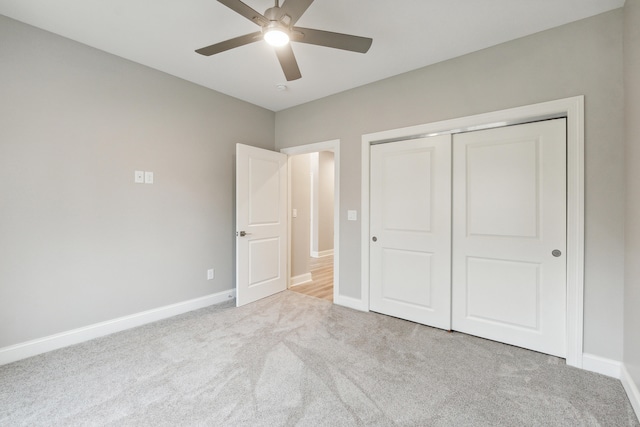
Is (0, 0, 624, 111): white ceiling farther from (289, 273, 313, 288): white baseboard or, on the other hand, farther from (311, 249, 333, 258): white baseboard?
(311, 249, 333, 258): white baseboard

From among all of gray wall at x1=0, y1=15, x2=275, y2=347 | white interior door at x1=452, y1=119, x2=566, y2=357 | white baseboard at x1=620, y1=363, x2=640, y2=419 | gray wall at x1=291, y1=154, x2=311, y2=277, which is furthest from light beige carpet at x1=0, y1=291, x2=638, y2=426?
gray wall at x1=291, y1=154, x2=311, y2=277

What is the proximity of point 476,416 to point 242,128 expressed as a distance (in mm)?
3749

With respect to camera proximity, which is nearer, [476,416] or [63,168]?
[476,416]

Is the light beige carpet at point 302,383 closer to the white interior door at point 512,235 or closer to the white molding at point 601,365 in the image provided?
the white molding at point 601,365

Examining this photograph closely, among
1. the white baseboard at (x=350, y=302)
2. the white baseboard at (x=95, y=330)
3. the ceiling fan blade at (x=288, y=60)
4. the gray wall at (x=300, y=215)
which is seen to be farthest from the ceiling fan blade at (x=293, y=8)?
the white baseboard at (x=95, y=330)

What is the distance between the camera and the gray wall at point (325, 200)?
6891 mm

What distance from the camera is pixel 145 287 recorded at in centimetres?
296

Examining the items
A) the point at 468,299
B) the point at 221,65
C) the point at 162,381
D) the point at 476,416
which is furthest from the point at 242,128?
the point at 476,416

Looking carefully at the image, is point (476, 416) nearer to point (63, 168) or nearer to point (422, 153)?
point (422, 153)

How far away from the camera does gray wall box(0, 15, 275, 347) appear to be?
2227 mm

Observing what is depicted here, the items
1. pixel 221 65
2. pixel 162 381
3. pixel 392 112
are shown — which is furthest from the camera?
pixel 392 112

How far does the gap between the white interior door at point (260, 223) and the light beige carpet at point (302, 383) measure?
885mm

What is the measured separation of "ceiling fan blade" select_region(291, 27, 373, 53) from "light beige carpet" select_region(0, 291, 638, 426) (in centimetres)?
229

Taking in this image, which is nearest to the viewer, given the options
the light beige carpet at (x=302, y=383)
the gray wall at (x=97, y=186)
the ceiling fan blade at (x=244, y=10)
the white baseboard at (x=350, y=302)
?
the ceiling fan blade at (x=244, y=10)
